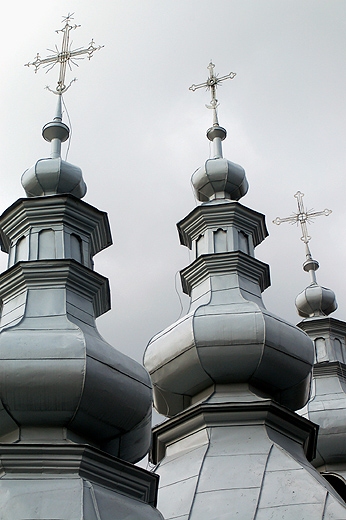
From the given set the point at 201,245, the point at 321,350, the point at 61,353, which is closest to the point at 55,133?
the point at 201,245

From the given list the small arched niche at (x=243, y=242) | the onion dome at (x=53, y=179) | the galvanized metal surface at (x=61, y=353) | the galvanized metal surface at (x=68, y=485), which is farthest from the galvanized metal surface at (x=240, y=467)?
the onion dome at (x=53, y=179)

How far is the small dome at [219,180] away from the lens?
15.9m

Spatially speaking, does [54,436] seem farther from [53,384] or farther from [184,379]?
[184,379]

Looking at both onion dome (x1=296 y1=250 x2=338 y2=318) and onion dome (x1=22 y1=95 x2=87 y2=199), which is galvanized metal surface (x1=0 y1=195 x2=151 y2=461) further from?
onion dome (x1=296 y1=250 x2=338 y2=318)

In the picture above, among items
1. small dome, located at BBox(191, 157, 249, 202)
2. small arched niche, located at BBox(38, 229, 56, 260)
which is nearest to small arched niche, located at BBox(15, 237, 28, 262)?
small arched niche, located at BBox(38, 229, 56, 260)

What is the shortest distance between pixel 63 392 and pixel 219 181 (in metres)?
6.75

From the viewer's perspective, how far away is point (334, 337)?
59.4 feet

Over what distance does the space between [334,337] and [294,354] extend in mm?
4725

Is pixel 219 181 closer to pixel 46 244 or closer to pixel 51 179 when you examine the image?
pixel 51 179

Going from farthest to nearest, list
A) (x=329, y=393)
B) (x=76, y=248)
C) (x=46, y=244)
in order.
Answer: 1. (x=329, y=393)
2. (x=76, y=248)
3. (x=46, y=244)

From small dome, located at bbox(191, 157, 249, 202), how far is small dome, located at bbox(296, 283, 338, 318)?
11.0 feet

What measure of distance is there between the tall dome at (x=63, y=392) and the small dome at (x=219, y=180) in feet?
13.5

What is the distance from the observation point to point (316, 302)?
1869 centimetres

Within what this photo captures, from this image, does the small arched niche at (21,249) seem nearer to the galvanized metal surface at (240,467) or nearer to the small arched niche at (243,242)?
the galvanized metal surface at (240,467)
